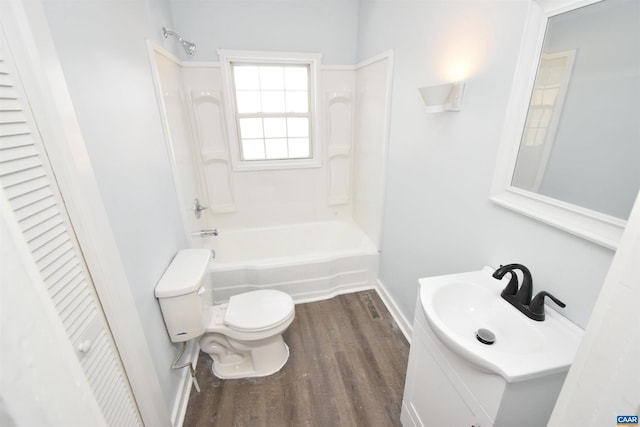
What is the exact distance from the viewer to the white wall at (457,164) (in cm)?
99

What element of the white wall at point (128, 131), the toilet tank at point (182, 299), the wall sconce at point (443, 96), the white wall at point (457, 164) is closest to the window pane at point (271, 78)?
the white wall at point (457, 164)

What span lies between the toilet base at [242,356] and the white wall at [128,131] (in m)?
0.24

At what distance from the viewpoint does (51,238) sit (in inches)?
29.0

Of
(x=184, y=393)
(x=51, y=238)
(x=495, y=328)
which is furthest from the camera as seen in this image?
(x=184, y=393)

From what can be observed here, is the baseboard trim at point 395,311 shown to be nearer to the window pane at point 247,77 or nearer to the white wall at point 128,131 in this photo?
the white wall at point 128,131

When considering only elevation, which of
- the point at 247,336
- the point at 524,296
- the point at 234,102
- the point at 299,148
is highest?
the point at 234,102

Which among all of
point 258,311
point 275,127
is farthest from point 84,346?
point 275,127

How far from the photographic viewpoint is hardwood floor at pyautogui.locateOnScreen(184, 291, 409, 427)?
59.0 inches

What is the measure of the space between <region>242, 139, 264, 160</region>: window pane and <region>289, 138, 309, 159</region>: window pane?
0.31 metres

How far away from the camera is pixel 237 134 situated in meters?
2.69

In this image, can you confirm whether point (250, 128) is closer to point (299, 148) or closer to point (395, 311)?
point (299, 148)

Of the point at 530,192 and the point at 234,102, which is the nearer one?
the point at 530,192

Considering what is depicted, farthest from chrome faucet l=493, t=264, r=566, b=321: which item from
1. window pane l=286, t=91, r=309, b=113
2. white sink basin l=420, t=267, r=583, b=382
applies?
window pane l=286, t=91, r=309, b=113

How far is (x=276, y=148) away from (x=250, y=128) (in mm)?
325
